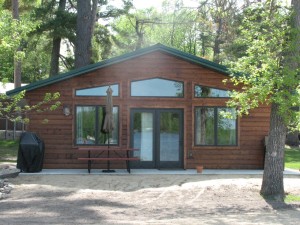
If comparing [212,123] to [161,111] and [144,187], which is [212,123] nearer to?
[161,111]

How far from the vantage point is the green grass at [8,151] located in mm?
20812

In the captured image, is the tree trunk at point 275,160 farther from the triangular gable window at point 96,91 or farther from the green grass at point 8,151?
the green grass at point 8,151

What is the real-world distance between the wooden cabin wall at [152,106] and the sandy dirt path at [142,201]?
5.74ft

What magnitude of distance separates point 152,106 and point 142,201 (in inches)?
230

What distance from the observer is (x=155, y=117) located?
1611cm

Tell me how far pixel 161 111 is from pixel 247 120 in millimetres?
2841

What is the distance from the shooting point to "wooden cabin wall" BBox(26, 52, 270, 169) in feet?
52.0

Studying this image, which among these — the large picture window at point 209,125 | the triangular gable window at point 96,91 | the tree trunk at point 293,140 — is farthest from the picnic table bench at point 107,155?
the tree trunk at point 293,140

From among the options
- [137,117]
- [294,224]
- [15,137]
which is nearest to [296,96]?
[294,224]

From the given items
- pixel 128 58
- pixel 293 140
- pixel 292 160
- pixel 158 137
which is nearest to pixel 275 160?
pixel 158 137

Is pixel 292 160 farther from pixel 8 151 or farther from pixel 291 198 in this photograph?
pixel 8 151

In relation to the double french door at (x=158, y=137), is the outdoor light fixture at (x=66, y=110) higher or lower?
higher

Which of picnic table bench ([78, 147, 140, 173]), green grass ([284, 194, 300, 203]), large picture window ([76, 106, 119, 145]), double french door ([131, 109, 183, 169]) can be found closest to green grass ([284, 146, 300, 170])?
double french door ([131, 109, 183, 169])

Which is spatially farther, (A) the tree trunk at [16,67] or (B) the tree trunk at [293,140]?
(B) the tree trunk at [293,140]
